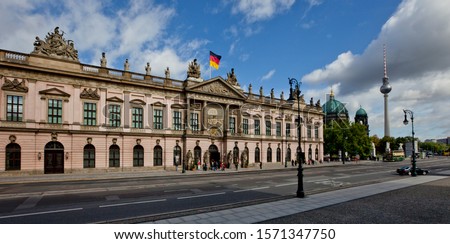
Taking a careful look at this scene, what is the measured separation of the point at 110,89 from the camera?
36594mm

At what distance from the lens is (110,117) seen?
36312 mm

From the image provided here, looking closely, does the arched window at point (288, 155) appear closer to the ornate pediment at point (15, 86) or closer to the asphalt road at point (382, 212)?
the asphalt road at point (382, 212)

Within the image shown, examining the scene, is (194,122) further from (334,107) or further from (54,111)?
(334,107)

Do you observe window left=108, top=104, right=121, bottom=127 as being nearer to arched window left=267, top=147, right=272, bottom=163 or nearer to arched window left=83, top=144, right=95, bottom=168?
arched window left=83, top=144, right=95, bottom=168

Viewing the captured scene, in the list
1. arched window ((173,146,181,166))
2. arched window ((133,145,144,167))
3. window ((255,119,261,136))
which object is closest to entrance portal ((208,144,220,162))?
arched window ((173,146,181,166))

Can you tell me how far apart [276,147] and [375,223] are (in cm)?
4626

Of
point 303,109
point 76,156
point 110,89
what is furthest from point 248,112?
point 76,156

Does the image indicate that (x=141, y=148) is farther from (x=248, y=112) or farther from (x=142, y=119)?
(x=248, y=112)

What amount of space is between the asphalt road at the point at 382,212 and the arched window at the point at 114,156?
31.3 meters

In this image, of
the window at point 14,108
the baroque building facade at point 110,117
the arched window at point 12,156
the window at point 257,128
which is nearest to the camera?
the arched window at point 12,156

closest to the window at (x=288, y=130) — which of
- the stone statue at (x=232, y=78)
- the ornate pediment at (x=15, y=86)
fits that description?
the stone statue at (x=232, y=78)

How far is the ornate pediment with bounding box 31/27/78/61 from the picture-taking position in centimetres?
3232

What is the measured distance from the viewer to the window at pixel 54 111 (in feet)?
107

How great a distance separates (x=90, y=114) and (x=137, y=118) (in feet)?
20.8
